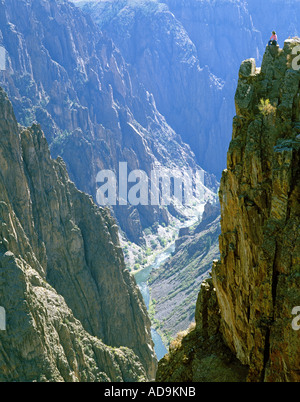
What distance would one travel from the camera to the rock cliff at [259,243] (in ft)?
64.3

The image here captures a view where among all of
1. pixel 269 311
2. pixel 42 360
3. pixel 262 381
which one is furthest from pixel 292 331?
pixel 42 360

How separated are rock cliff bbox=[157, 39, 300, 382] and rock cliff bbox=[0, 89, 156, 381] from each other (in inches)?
1011

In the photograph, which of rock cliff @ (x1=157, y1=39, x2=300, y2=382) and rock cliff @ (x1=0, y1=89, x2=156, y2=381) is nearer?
rock cliff @ (x1=157, y1=39, x2=300, y2=382)

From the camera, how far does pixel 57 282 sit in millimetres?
77938

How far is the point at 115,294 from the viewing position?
89125 mm

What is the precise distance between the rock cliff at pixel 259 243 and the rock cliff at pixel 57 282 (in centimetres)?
2568

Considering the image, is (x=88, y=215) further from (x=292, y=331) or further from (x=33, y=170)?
(x=292, y=331)

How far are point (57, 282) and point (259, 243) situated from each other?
6058 cm

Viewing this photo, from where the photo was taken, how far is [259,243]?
21.4 m

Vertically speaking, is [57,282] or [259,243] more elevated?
[259,243]

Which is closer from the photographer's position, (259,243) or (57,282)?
(259,243)

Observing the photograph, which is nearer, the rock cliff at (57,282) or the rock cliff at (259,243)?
the rock cliff at (259,243)

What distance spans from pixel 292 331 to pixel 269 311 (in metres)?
1.62

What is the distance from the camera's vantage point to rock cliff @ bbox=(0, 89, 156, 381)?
49406 mm
